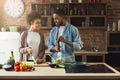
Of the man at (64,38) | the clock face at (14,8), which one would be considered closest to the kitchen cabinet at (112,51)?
the clock face at (14,8)

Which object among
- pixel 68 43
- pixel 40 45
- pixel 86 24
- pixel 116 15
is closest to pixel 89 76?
pixel 68 43

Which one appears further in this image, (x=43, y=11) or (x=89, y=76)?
(x=43, y=11)

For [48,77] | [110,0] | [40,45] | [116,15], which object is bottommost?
[48,77]

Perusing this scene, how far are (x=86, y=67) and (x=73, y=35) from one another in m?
0.64

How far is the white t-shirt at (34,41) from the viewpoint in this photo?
3.46 meters

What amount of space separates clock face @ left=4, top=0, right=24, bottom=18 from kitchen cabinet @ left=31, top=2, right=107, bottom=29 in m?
0.38

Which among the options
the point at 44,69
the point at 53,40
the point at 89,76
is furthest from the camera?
the point at 53,40

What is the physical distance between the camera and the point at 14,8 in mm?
6082

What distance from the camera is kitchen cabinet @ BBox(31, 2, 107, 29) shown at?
5793 mm

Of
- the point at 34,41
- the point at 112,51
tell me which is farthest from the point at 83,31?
the point at 34,41

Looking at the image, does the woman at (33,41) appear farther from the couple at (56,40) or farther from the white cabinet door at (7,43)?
the white cabinet door at (7,43)

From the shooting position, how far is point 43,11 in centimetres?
591

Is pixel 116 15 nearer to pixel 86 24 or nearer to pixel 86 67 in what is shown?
pixel 86 24

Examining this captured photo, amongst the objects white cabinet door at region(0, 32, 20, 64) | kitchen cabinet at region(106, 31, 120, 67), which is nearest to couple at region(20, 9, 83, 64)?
white cabinet door at region(0, 32, 20, 64)
